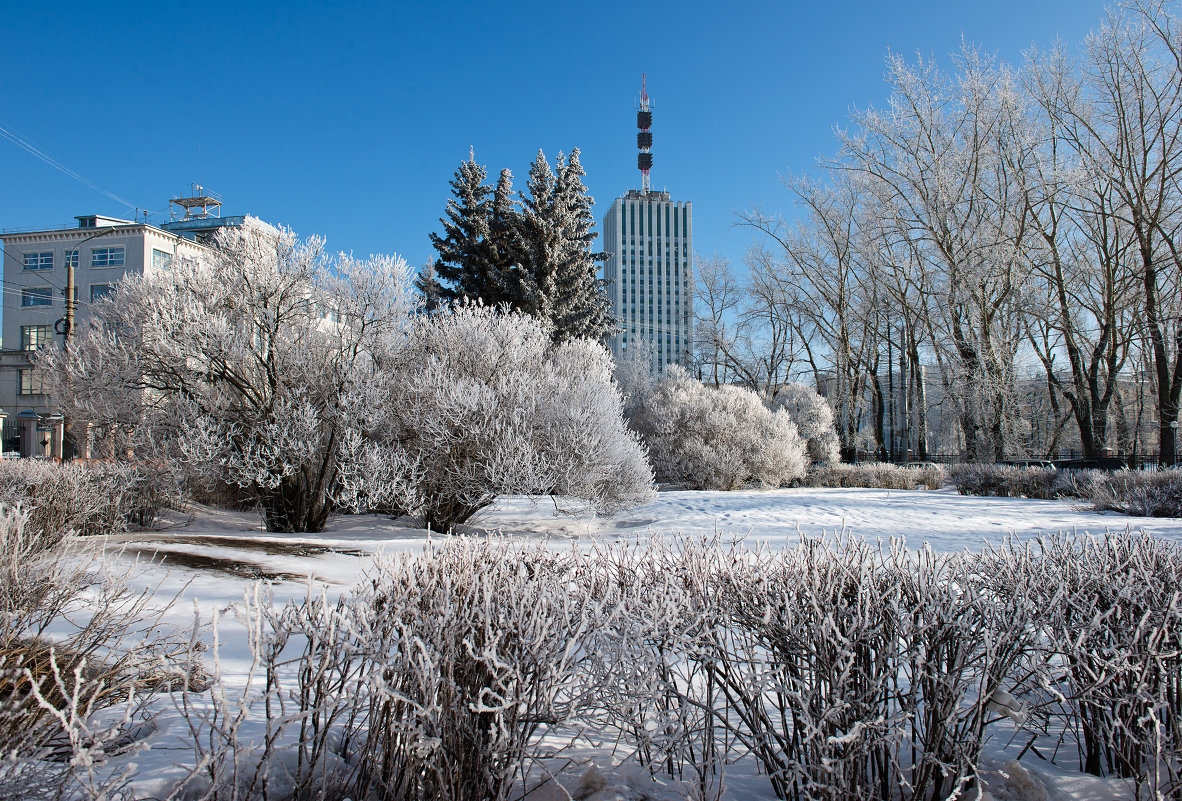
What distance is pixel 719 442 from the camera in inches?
714

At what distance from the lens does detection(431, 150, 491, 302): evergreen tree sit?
22938 millimetres

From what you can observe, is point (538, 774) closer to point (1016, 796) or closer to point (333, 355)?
point (1016, 796)

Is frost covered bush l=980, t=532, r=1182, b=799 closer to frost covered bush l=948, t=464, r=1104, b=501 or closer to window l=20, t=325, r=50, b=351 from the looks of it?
frost covered bush l=948, t=464, r=1104, b=501

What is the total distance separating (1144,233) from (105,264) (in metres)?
50.0

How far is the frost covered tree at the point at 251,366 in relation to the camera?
10.2 metres

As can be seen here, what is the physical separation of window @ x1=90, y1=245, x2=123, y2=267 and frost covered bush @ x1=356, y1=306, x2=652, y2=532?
119ft

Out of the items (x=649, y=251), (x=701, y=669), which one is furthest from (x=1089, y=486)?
(x=649, y=251)

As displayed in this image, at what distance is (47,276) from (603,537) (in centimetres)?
4716

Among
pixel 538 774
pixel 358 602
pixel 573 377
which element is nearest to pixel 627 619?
pixel 538 774

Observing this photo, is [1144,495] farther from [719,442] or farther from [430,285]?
[430,285]

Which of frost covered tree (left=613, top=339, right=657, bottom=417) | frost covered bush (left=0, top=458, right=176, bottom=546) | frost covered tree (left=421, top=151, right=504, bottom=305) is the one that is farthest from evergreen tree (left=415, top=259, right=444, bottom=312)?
Answer: frost covered bush (left=0, top=458, right=176, bottom=546)

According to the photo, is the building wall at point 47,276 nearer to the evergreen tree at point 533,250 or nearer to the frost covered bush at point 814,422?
the evergreen tree at point 533,250

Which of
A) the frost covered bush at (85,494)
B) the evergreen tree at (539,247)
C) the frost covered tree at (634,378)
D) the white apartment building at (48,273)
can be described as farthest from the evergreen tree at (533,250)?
the white apartment building at (48,273)

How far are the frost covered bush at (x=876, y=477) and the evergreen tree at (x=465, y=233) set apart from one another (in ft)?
45.9
